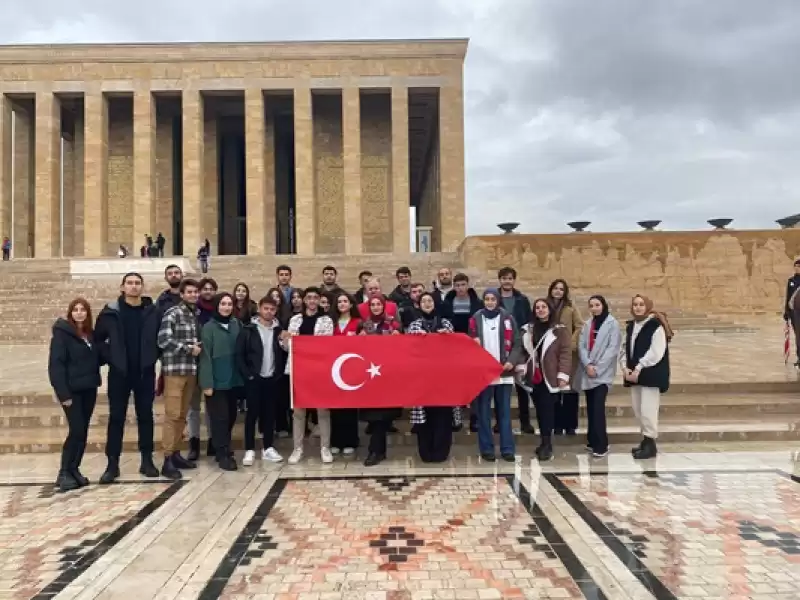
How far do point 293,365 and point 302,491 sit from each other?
1.28m

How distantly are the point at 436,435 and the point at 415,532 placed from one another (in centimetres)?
180

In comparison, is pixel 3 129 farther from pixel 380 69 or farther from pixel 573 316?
pixel 573 316

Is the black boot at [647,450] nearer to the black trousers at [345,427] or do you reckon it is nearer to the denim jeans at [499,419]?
the denim jeans at [499,419]

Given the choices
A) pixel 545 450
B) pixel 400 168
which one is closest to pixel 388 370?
pixel 545 450

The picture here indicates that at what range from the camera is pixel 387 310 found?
19.3 ft

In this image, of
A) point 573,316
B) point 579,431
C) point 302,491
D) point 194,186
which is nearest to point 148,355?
point 302,491

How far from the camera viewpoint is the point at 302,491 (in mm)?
4863

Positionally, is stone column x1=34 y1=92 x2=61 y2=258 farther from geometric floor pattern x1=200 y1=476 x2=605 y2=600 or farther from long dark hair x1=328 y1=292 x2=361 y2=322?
geometric floor pattern x1=200 y1=476 x2=605 y2=600

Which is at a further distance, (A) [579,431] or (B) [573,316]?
(A) [579,431]

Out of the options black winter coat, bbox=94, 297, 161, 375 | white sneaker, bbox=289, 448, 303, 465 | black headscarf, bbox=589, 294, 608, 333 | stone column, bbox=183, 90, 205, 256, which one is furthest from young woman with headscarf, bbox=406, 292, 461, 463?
→ stone column, bbox=183, 90, 205, 256

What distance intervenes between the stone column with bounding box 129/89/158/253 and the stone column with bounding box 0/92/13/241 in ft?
20.0

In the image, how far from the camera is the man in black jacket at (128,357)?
203 inches

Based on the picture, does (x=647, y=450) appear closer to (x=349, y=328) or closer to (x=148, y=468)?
(x=349, y=328)

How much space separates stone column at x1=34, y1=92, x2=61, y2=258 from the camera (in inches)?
1083
